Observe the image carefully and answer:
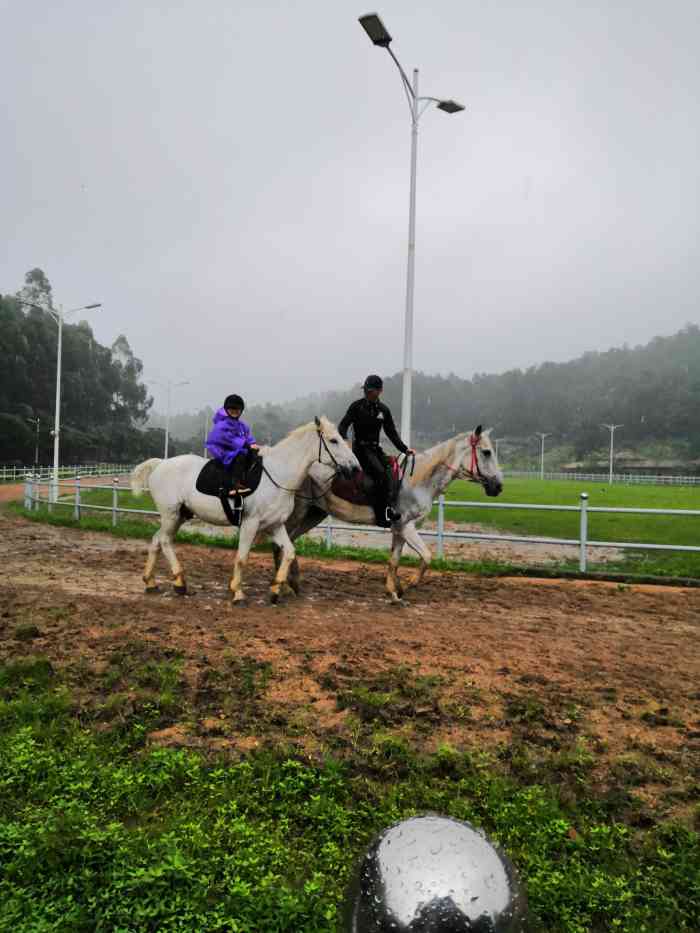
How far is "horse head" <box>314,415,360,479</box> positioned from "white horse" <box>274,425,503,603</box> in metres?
0.35

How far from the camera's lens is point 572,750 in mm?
3375

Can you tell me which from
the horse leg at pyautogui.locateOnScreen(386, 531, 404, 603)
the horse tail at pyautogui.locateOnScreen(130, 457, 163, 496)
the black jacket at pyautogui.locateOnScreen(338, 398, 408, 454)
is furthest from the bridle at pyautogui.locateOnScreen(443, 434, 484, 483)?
the horse tail at pyautogui.locateOnScreen(130, 457, 163, 496)

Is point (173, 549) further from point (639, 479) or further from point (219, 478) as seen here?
point (639, 479)

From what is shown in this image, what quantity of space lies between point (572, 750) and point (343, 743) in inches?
52.3

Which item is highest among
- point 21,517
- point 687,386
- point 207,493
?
point 687,386

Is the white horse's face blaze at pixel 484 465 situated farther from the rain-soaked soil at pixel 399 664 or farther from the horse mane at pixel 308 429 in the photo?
the horse mane at pixel 308 429

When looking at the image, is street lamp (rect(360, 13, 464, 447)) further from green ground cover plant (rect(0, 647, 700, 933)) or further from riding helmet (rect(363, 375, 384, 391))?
green ground cover plant (rect(0, 647, 700, 933))

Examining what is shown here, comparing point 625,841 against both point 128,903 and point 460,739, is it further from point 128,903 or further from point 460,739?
point 128,903

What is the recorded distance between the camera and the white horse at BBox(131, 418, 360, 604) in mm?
7117

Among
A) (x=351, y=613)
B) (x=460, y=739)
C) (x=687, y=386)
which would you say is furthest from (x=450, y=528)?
(x=687, y=386)

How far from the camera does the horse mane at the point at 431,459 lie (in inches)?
313

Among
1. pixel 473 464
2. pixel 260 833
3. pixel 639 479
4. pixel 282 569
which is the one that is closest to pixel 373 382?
pixel 473 464

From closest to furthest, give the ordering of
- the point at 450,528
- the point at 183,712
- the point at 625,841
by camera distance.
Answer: the point at 625,841 < the point at 183,712 < the point at 450,528

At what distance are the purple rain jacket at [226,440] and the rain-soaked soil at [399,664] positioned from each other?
1805 millimetres
